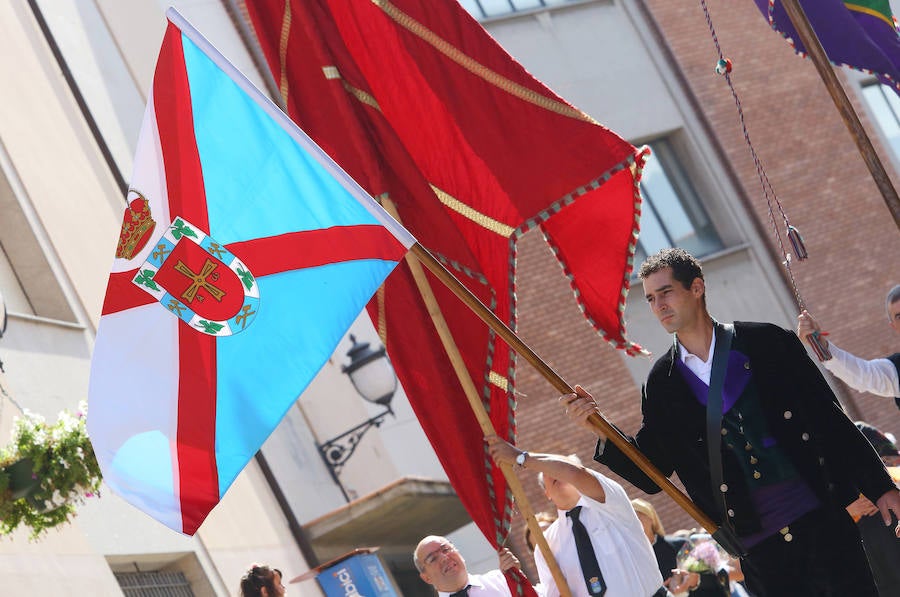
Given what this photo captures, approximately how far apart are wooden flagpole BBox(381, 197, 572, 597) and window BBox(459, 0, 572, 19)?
11422mm

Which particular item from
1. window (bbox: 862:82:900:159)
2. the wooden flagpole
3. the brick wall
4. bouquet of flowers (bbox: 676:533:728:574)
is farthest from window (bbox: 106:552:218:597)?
window (bbox: 862:82:900:159)

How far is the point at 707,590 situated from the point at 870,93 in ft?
47.6

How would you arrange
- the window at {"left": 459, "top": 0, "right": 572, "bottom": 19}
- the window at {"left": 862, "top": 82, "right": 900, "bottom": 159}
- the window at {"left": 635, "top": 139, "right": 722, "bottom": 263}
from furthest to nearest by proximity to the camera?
1. the window at {"left": 862, "top": 82, "right": 900, "bottom": 159}
2. the window at {"left": 635, "top": 139, "right": 722, "bottom": 263}
3. the window at {"left": 459, "top": 0, "right": 572, "bottom": 19}

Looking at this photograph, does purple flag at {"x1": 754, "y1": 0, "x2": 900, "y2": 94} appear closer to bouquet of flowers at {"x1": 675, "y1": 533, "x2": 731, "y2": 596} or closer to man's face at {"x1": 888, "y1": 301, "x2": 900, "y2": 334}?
man's face at {"x1": 888, "y1": 301, "x2": 900, "y2": 334}

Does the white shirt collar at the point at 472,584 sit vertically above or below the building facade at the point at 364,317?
below

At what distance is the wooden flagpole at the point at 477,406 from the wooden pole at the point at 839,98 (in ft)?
6.78

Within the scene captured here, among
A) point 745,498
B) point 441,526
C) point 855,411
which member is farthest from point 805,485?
point 855,411

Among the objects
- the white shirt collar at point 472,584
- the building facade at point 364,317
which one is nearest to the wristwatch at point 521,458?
the white shirt collar at point 472,584

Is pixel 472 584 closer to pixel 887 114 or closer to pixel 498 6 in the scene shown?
pixel 498 6

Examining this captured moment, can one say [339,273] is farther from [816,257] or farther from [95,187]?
[816,257]

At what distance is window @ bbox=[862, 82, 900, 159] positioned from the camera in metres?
20.2

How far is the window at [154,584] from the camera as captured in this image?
29.6ft

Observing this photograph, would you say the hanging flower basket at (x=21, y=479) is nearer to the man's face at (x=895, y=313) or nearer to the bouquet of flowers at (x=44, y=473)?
the bouquet of flowers at (x=44, y=473)

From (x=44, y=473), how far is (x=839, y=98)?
430cm
